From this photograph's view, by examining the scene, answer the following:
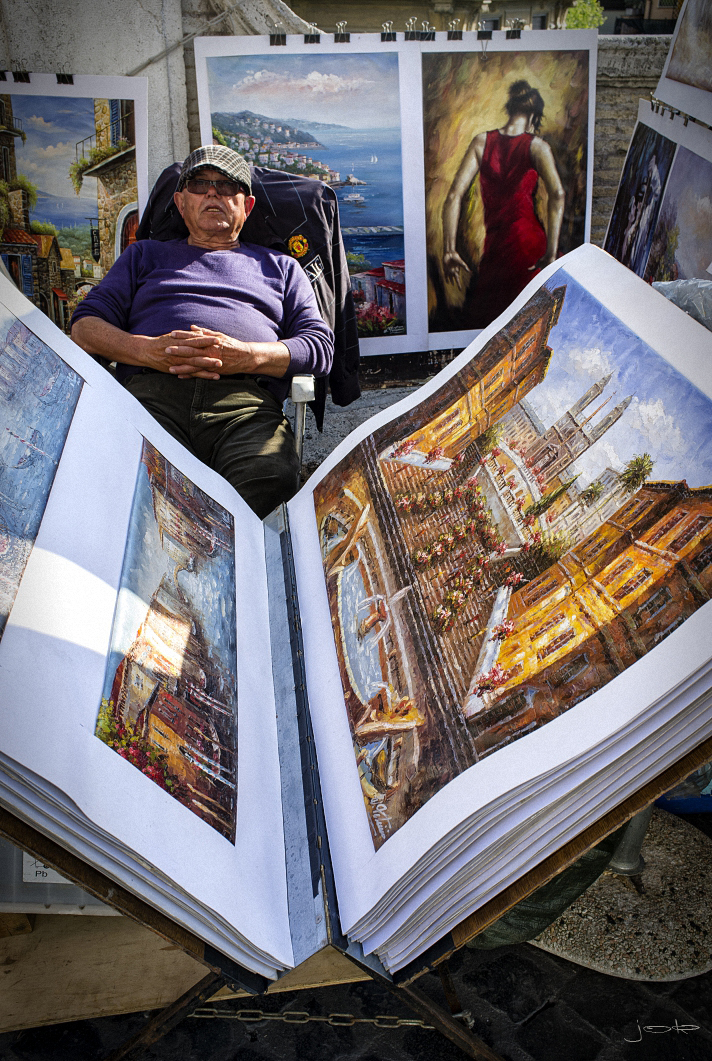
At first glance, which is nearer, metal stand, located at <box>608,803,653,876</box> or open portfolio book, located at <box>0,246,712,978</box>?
open portfolio book, located at <box>0,246,712,978</box>

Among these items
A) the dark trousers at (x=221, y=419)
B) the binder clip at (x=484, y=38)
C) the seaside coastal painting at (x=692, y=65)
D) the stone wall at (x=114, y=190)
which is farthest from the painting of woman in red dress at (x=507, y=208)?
the dark trousers at (x=221, y=419)

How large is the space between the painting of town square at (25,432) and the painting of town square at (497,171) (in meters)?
2.92

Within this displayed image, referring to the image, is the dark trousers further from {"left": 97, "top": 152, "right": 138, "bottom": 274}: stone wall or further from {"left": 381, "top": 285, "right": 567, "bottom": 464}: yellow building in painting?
{"left": 97, "top": 152, "right": 138, "bottom": 274}: stone wall

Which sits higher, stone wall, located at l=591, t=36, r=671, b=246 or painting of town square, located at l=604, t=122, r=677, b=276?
stone wall, located at l=591, t=36, r=671, b=246

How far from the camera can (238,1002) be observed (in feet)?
4.33

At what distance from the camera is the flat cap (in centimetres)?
237

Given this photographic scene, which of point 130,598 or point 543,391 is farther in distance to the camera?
point 543,391

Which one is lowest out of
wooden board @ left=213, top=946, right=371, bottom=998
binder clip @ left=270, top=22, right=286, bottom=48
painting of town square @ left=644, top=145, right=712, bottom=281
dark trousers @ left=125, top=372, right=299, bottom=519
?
wooden board @ left=213, top=946, right=371, bottom=998

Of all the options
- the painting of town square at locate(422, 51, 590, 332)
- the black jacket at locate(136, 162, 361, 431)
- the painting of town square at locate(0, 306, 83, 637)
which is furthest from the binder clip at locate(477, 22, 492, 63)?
the painting of town square at locate(0, 306, 83, 637)

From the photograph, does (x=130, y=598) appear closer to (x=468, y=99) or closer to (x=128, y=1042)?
(x=128, y=1042)

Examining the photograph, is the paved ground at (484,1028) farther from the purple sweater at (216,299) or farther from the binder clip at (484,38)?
the binder clip at (484,38)

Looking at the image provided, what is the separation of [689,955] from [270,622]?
100cm

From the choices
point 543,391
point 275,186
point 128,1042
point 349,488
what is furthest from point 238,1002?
point 275,186

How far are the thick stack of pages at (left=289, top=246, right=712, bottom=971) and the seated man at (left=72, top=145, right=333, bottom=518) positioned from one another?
2.62ft
